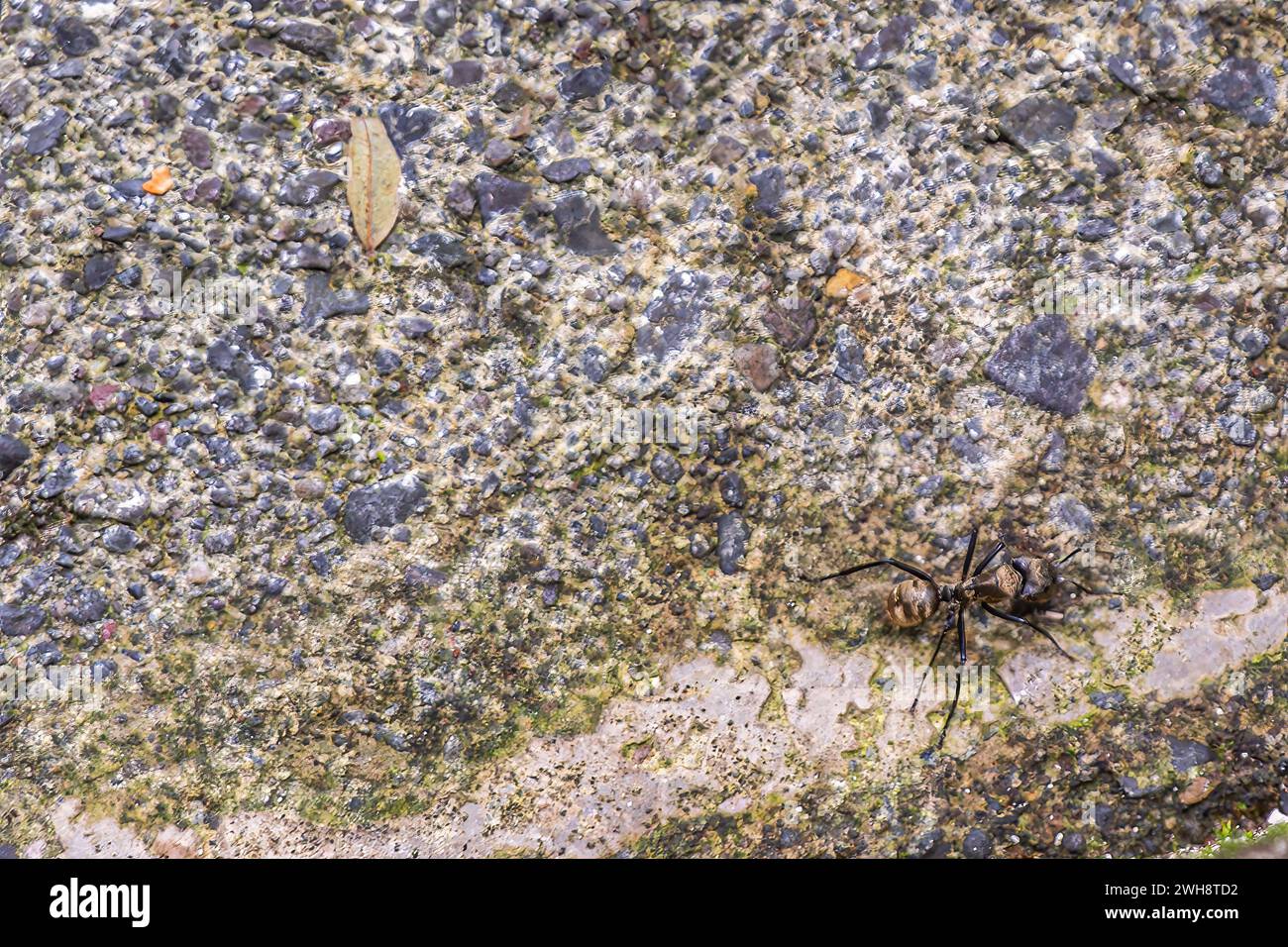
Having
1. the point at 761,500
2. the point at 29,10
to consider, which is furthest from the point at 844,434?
the point at 29,10

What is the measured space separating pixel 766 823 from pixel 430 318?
6.17ft

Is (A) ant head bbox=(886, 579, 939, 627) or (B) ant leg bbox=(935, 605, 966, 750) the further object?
(B) ant leg bbox=(935, 605, 966, 750)

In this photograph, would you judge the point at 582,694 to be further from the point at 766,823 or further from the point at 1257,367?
the point at 1257,367

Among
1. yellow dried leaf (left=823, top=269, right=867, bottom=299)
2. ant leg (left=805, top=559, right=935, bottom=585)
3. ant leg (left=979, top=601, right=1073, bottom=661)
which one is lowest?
ant leg (left=979, top=601, right=1073, bottom=661)

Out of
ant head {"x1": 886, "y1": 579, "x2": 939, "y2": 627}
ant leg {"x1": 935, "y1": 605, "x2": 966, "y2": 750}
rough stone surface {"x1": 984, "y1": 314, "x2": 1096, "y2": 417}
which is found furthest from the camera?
rough stone surface {"x1": 984, "y1": 314, "x2": 1096, "y2": 417}

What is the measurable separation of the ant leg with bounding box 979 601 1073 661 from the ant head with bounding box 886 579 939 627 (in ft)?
0.65

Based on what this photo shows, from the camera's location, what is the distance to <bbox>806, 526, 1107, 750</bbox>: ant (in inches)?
124

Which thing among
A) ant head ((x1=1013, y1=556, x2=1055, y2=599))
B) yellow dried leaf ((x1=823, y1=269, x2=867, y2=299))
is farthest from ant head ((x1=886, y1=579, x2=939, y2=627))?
yellow dried leaf ((x1=823, y1=269, x2=867, y2=299))

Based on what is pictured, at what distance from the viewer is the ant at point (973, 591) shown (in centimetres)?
316

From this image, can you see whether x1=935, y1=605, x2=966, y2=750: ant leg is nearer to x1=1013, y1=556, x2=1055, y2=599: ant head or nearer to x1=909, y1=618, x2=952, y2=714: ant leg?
x1=909, y1=618, x2=952, y2=714: ant leg

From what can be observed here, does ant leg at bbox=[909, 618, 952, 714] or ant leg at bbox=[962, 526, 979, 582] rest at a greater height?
ant leg at bbox=[962, 526, 979, 582]

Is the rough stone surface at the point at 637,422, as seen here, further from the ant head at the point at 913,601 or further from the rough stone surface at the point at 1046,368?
the ant head at the point at 913,601
